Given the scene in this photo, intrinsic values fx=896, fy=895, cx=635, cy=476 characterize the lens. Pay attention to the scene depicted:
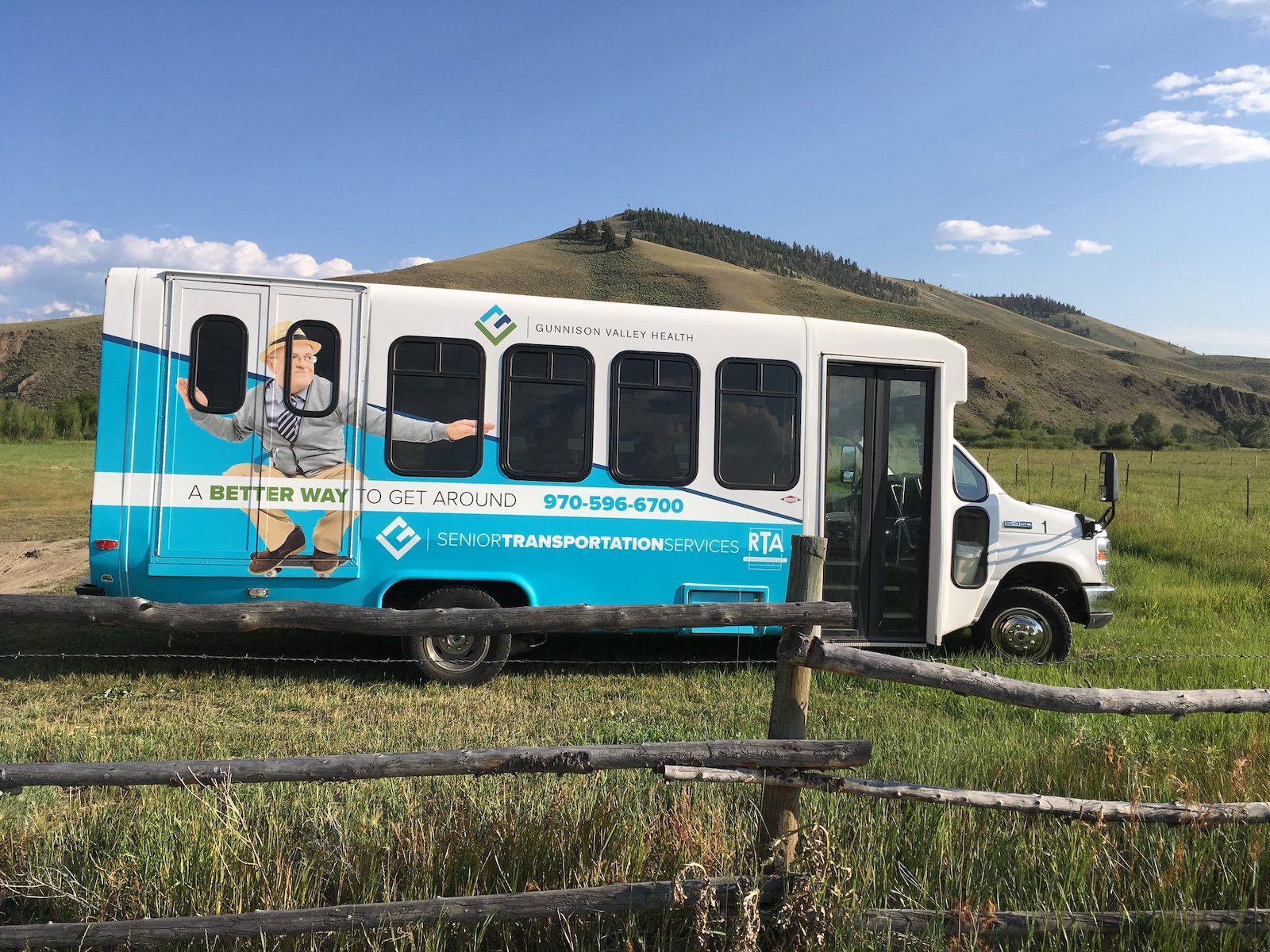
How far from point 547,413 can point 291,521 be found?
2.05 metres

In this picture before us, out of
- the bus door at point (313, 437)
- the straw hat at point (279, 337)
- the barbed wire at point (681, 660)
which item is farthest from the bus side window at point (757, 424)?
the straw hat at point (279, 337)

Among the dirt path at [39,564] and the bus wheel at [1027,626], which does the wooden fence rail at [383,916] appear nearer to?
the bus wheel at [1027,626]

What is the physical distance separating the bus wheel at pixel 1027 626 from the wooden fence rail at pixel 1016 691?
401 cm

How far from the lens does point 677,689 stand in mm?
6855

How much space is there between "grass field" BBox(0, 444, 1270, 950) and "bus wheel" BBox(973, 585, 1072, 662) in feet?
1.08

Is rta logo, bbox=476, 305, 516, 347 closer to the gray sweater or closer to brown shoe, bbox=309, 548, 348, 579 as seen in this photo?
the gray sweater

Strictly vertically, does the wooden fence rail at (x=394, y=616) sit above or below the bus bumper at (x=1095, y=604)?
above

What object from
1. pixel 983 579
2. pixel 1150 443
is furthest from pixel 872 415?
pixel 1150 443

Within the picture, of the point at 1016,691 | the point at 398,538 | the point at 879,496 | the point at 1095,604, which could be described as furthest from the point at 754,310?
the point at 1016,691

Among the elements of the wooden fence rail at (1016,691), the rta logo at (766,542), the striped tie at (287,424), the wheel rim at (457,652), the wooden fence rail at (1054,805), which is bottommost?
the wheel rim at (457,652)

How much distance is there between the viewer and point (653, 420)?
711 centimetres

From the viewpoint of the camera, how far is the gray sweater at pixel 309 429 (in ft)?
21.4

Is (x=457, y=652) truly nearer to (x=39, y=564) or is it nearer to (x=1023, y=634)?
(x=1023, y=634)

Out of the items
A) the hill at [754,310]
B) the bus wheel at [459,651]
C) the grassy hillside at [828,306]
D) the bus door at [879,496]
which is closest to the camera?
the bus wheel at [459,651]
